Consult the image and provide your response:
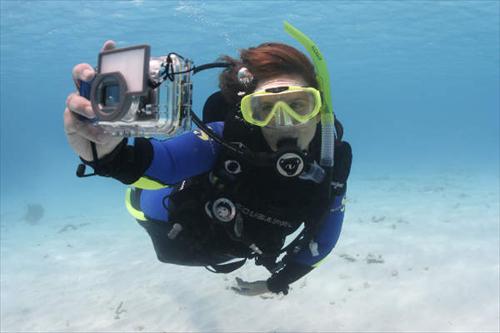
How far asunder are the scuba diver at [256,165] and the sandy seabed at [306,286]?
11.0 ft

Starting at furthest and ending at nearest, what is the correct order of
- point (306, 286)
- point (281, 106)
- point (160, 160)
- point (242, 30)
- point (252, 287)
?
point (242, 30) → point (306, 286) → point (252, 287) → point (281, 106) → point (160, 160)

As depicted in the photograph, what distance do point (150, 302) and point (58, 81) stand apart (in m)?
42.6

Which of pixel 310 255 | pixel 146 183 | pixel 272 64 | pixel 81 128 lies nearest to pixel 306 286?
pixel 310 255

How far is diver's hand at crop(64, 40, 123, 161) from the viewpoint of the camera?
6.33 ft

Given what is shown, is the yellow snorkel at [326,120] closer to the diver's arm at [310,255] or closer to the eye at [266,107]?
the eye at [266,107]

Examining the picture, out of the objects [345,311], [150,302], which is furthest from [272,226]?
[150,302]

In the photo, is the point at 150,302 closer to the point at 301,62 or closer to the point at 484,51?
the point at 301,62

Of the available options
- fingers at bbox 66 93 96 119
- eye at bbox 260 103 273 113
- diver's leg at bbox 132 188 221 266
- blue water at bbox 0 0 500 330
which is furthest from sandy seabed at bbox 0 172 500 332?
blue water at bbox 0 0 500 330

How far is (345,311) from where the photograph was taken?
22.6ft

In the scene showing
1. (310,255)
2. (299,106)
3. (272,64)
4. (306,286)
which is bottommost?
(306,286)

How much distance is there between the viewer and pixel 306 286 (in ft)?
26.4

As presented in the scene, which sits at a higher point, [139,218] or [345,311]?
[139,218]

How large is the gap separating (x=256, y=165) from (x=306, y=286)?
5473mm

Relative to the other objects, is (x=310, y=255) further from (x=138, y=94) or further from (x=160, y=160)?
(x=138, y=94)
